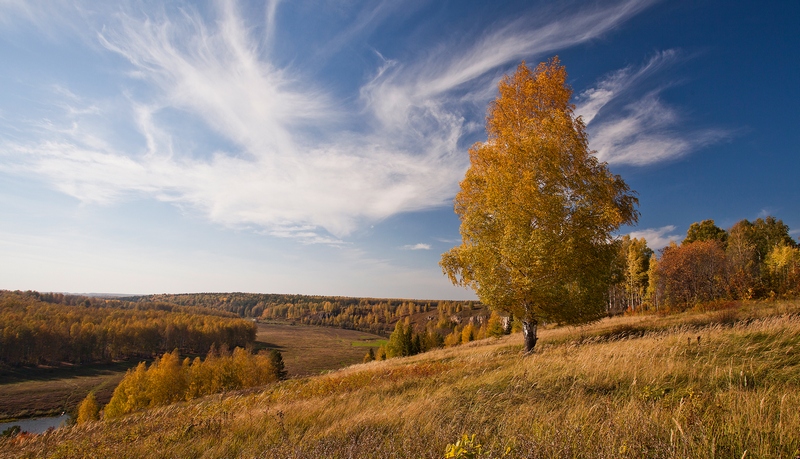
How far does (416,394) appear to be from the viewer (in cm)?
702

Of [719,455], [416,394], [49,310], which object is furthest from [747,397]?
[49,310]

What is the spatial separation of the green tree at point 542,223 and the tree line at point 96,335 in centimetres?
12197

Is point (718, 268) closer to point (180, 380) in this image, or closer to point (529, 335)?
point (529, 335)

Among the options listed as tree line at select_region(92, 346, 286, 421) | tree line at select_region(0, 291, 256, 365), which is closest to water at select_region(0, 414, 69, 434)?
tree line at select_region(92, 346, 286, 421)

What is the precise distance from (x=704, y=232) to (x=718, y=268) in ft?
67.9

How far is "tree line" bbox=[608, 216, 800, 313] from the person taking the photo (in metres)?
27.8

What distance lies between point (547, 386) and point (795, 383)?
317 centimetres

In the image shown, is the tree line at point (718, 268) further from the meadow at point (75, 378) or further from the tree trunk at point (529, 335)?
the meadow at point (75, 378)

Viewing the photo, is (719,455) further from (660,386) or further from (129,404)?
(129,404)

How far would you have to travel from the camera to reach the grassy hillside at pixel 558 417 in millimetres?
3148

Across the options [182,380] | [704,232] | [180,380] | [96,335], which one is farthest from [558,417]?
[96,335]

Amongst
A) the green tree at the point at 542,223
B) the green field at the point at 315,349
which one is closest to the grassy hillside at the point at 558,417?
the green tree at the point at 542,223

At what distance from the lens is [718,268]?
120ft

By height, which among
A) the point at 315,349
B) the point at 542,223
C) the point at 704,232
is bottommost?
the point at 315,349
